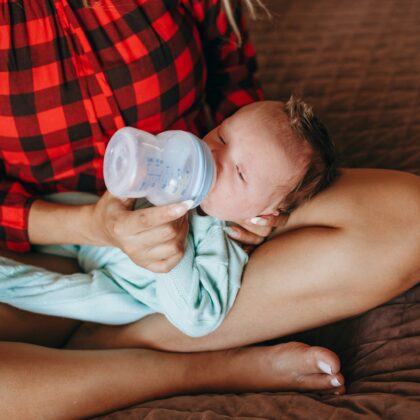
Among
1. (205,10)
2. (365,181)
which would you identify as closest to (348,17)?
(205,10)

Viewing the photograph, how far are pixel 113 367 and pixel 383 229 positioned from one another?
52 centimetres

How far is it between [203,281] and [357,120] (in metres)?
0.68

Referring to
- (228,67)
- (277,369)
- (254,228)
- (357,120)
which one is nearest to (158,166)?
(254,228)

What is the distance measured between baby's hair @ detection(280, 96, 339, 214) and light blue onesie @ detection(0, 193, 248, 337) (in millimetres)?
143

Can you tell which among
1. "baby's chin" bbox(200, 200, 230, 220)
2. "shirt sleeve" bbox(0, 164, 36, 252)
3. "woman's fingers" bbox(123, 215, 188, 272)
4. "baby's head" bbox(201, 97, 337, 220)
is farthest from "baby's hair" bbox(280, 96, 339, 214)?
"shirt sleeve" bbox(0, 164, 36, 252)

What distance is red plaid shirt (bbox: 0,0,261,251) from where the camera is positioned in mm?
1025

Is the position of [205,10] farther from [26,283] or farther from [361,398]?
[361,398]

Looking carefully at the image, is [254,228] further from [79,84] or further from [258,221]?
[79,84]

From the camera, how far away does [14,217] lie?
3.60 ft

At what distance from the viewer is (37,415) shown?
3.12 ft

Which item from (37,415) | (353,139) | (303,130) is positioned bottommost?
(37,415)

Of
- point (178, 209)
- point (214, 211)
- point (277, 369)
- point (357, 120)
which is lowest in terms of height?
point (277, 369)

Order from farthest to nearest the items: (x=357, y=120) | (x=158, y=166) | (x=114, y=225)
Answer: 1. (x=357, y=120)
2. (x=114, y=225)
3. (x=158, y=166)

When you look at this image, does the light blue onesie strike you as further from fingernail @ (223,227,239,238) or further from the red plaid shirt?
the red plaid shirt
